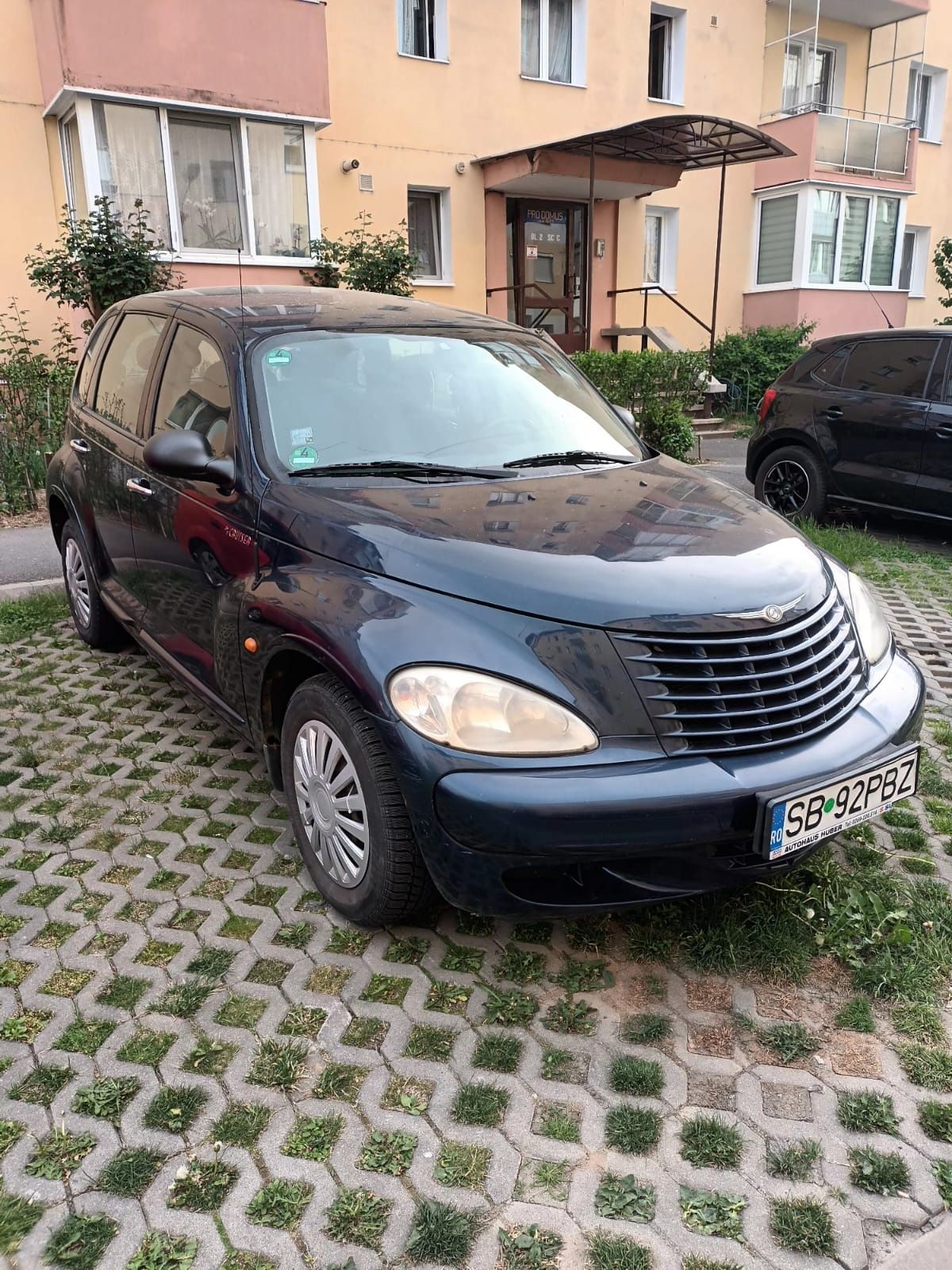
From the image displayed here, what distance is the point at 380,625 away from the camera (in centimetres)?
260

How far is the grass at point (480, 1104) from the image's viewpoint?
2.29 m

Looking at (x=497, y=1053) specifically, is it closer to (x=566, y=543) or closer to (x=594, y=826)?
(x=594, y=826)

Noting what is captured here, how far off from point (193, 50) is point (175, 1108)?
12.7 meters

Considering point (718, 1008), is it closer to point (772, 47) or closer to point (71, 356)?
point (71, 356)

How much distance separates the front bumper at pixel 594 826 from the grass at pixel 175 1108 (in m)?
0.78

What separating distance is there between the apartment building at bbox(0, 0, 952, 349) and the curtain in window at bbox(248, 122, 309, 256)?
25mm

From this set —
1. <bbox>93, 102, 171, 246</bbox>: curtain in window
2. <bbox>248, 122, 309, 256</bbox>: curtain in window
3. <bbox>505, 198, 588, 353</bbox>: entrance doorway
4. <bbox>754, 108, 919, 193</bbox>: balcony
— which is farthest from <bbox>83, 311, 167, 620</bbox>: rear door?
<bbox>754, 108, 919, 193</bbox>: balcony

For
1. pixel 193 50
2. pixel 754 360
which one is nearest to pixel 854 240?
pixel 754 360

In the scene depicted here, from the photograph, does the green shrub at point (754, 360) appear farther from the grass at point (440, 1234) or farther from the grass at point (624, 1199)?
the grass at point (440, 1234)

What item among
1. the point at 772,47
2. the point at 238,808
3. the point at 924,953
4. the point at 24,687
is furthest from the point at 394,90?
the point at 924,953

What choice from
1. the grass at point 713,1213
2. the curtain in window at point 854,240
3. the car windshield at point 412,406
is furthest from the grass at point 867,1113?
the curtain in window at point 854,240

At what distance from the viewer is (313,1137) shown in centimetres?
223

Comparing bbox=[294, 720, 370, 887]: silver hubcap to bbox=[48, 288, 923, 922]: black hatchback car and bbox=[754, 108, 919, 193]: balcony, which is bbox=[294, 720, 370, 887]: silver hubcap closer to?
bbox=[48, 288, 923, 922]: black hatchback car

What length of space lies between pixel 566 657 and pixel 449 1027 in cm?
106
